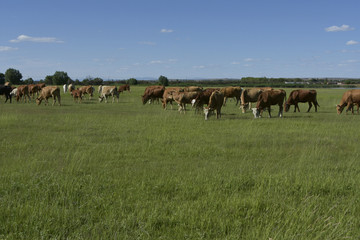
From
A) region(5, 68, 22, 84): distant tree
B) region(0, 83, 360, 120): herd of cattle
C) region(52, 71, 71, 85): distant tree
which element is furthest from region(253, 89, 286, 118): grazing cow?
region(5, 68, 22, 84): distant tree

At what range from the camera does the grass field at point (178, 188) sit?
431 centimetres

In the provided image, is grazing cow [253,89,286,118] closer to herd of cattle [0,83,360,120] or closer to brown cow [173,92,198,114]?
herd of cattle [0,83,360,120]

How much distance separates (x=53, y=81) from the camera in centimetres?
8969

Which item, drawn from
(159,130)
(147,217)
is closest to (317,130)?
(159,130)

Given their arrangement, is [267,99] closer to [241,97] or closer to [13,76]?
[241,97]

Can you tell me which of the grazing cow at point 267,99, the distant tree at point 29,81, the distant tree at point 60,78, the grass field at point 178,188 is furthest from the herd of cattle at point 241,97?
the distant tree at point 29,81

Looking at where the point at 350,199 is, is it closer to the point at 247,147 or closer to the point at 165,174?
the point at 165,174

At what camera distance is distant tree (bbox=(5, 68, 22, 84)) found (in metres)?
94.8

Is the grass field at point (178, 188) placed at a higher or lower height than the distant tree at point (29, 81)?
lower

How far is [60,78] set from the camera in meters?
90.1

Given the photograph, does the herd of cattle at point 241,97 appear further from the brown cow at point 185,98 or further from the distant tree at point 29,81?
the distant tree at point 29,81

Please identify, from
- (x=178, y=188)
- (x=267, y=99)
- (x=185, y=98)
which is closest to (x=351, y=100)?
(x=267, y=99)

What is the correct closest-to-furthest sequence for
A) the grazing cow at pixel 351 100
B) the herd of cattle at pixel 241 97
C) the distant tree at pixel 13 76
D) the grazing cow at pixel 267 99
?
1. the herd of cattle at pixel 241 97
2. the grazing cow at pixel 267 99
3. the grazing cow at pixel 351 100
4. the distant tree at pixel 13 76

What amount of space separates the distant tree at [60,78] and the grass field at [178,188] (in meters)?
84.1
